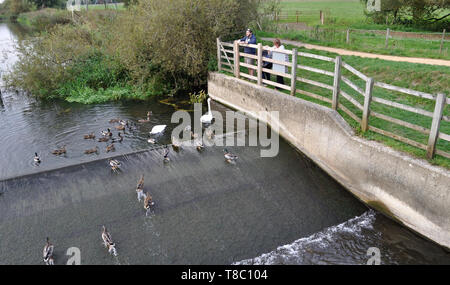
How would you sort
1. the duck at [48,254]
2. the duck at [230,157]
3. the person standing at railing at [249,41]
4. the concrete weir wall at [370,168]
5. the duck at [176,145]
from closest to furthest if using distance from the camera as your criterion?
the duck at [48,254] < the concrete weir wall at [370,168] < the duck at [230,157] < the duck at [176,145] < the person standing at railing at [249,41]

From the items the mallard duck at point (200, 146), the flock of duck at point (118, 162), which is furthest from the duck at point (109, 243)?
the mallard duck at point (200, 146)

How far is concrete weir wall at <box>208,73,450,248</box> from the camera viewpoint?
8.22m

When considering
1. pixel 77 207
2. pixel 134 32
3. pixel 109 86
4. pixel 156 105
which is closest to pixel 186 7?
pixel 134 32

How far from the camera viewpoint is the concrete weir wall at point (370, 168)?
27.0 ft

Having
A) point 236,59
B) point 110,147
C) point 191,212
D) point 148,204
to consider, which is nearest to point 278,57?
point 236,59

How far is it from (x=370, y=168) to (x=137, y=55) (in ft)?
45.5

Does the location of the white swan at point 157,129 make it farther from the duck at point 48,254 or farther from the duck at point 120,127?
the duck at point 48,254

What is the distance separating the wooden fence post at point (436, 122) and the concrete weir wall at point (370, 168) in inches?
13.1

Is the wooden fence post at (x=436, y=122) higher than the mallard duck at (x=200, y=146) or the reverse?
higher

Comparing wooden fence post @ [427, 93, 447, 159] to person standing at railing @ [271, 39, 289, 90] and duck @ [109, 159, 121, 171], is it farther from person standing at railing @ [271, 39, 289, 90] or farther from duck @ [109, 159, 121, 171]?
duck @ [109, 159, 121, 171]

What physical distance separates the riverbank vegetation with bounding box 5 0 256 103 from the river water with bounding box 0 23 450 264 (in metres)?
6.62

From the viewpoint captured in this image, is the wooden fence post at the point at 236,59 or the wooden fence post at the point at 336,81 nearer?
the wooden fence post at the point at 336,81

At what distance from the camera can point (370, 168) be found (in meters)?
9.72
